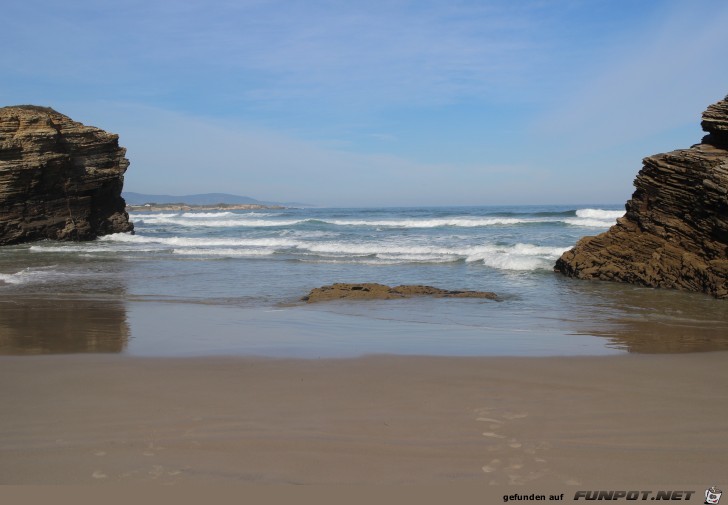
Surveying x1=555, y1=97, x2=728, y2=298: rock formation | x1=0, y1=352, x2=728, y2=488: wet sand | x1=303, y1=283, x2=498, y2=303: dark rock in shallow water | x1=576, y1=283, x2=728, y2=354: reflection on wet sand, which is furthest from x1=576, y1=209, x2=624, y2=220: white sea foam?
x1=0, y1=352, x2=728, y2=488: wet sand

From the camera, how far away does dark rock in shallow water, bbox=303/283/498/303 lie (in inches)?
409

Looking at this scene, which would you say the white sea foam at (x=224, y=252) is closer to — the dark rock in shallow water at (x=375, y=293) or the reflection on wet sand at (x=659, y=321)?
the dark rock in shallow water at (x=375, y=293)

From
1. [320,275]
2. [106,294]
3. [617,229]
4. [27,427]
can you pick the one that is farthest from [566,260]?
[27,427]

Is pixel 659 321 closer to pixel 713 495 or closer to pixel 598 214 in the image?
pixel 713 495

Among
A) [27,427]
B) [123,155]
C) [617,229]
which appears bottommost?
[27,427]

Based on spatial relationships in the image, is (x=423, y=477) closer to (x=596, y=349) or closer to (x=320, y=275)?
(x=596, y=349)

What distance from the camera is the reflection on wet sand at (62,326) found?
6.23 meters

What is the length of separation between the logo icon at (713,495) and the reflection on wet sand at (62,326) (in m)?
5.30

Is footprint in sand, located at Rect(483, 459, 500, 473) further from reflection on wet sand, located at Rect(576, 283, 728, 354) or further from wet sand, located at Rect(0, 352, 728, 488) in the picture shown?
reflection on wet sand, located at Rect(576, 283, 728, 354)

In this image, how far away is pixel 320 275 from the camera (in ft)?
47.4

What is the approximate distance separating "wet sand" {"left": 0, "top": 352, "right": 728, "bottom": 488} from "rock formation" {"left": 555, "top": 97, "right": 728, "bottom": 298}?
6007 millimetres

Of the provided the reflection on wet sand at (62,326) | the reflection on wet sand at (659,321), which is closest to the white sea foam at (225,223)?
the reflection on wet sand at (62,326)

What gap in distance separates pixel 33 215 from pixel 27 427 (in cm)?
2484

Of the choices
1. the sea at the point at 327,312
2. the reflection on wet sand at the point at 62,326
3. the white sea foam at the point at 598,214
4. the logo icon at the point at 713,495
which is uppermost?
the white sea foam at the point at 598,214
